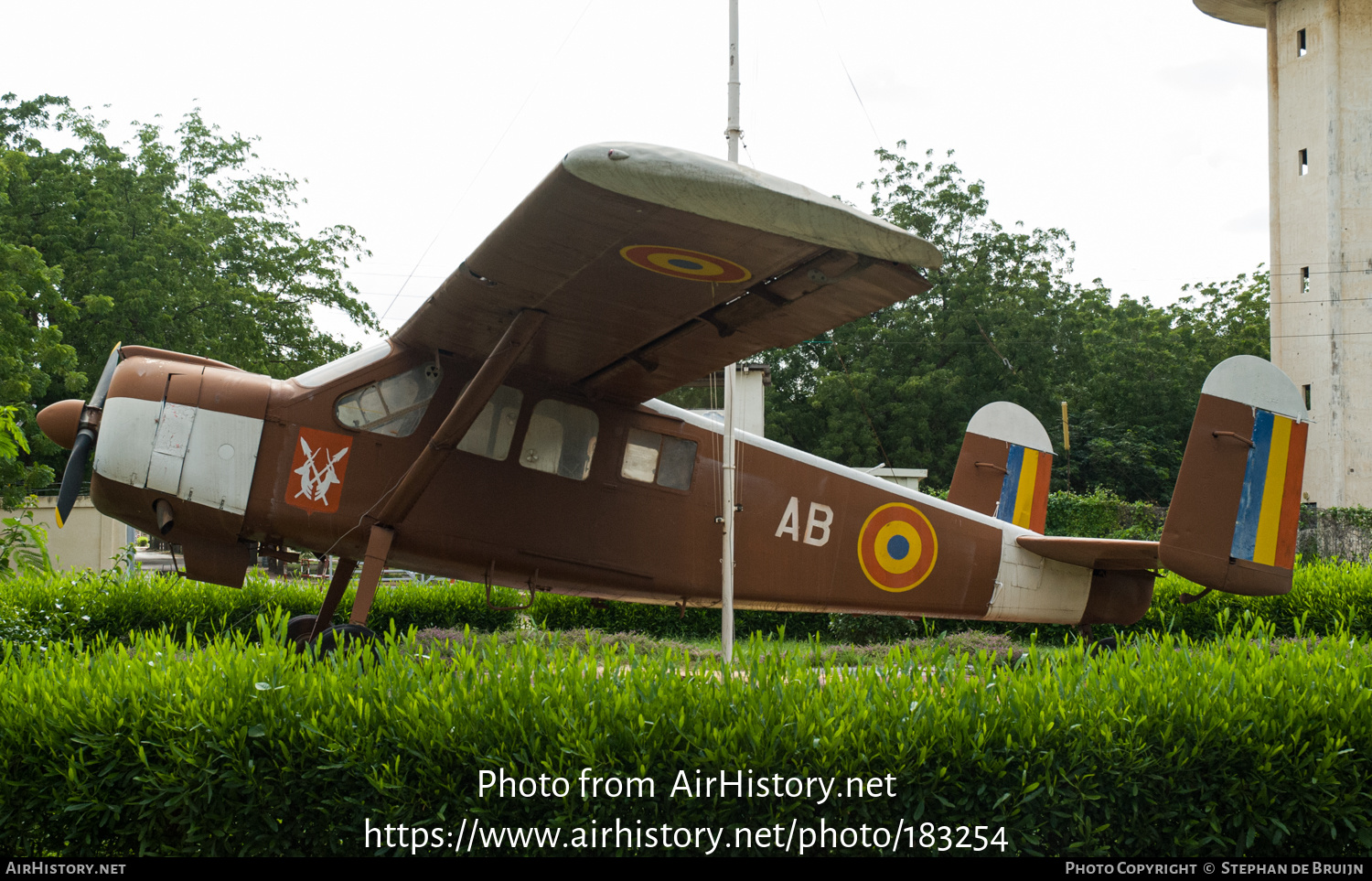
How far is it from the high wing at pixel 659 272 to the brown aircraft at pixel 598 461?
25 millimetres

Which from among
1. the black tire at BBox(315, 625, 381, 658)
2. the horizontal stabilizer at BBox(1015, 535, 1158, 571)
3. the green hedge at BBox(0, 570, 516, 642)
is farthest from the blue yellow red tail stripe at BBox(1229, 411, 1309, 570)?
the green hedge at BBox(0, 570, 516, 642)

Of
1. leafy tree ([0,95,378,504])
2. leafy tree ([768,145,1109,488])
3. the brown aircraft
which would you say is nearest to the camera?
the brown aircraft

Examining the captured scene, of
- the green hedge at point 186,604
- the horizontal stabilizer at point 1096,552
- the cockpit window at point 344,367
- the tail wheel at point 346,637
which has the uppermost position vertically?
the cockpit window at point 344,367

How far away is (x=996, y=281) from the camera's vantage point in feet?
127

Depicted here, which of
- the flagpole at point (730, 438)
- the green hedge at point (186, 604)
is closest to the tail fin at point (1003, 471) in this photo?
the flagpole at point (730, 438)

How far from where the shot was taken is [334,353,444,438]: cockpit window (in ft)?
22.2

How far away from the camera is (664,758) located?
3600 millimetres

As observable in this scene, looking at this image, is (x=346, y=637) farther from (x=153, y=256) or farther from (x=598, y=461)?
(x=153, y=256)

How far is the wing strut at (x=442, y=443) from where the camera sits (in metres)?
6.07

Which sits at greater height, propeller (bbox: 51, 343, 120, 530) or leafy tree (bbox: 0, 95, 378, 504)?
leafy tree (bbox: 0, 95, 378, 504)

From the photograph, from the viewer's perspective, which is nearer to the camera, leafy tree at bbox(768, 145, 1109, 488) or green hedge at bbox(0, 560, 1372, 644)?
green hedge at bbox(0, 560, 1372, 644)

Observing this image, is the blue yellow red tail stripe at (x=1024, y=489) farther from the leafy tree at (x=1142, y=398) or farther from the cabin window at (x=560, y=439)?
the leafy tree at (x=1142, y=398)

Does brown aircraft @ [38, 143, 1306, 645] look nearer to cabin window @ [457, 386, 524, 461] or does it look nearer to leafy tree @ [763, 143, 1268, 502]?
cabin window @ [457, 386, 524, 461]

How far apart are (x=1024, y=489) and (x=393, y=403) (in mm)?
7337
